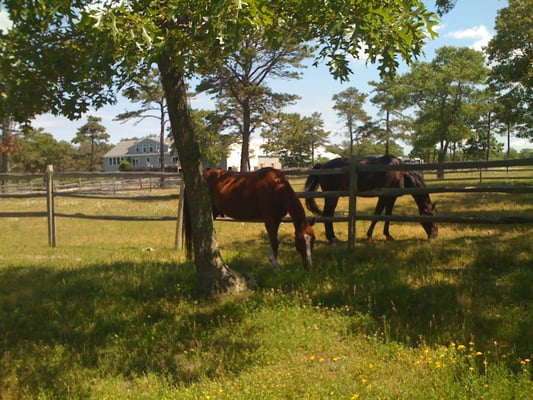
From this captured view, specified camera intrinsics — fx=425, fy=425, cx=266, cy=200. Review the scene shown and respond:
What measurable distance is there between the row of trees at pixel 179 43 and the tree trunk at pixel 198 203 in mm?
14

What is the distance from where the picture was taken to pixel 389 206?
30.6ft

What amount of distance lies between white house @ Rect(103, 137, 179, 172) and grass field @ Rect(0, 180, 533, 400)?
77.0 m

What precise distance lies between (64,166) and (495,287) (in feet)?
241

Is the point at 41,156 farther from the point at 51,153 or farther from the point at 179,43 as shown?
the point at 179,43

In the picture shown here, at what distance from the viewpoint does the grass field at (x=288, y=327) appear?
359cm

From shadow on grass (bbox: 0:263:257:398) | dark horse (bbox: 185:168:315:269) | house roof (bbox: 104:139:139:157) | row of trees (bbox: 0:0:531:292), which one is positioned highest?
house roof (bbox: 104:139:139:157)

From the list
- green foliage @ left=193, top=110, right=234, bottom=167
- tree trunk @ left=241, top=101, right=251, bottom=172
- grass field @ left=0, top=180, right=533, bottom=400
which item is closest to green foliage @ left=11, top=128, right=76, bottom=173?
green foliage @ left=193, top=110, right=234, bottom=167

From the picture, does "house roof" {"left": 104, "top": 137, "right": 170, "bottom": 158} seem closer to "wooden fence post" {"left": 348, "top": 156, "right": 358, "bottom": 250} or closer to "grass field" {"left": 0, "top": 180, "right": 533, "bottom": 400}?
"wooden fence post" {"left": 348, "top": 156, "right": 358, "bottom": 250}

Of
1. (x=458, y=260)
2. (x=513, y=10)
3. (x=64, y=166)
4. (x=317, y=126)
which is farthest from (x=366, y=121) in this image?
(x=458, y=260)

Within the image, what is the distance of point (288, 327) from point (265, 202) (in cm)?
284

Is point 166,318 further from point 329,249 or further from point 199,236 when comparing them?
point 329,249

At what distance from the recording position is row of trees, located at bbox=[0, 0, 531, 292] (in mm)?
3301

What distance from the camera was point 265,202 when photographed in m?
7.17

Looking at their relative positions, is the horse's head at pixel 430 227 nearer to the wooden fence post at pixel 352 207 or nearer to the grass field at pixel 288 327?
the grass field at pixel 288 327
